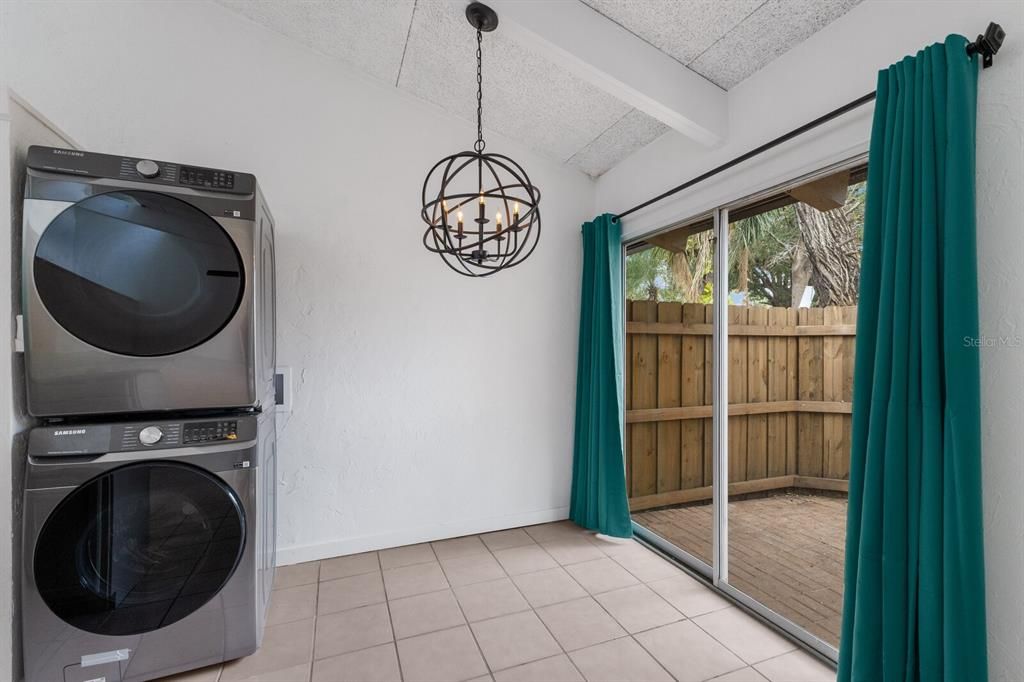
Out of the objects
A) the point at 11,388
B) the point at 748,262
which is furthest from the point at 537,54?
the point at 11,388

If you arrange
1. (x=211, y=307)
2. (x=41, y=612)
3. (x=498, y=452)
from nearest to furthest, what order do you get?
(x=41, y=612) < (x=211, y=307) < (x=498, y=452)

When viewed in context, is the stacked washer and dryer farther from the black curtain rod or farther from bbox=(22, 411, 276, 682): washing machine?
the black curtain rod

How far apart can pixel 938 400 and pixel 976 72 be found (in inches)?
37.2

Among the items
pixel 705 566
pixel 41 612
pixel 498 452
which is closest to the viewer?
pixel 41 612

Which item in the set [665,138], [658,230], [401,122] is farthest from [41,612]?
[665,138]

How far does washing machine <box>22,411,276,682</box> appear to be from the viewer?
157 centimetres

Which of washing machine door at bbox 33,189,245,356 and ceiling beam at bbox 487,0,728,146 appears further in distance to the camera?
ceiling beam at bbox 487,0,728,146

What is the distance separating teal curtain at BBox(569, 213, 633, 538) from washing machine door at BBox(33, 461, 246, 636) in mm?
2050

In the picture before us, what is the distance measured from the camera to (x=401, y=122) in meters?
2.94

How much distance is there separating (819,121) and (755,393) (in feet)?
4.09

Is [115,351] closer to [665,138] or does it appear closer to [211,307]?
[211,307]

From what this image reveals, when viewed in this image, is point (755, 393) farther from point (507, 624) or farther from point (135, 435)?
point (135, 435)

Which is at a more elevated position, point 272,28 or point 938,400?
point 272,28

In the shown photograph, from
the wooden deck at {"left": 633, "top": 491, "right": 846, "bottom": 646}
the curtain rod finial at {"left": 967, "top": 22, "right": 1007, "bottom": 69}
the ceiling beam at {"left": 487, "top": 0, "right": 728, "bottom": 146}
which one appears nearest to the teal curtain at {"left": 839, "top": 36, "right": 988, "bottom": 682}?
the curtain rod finial at {"left": 967, "top": 22, "right": 1007, "bottom": 69}
